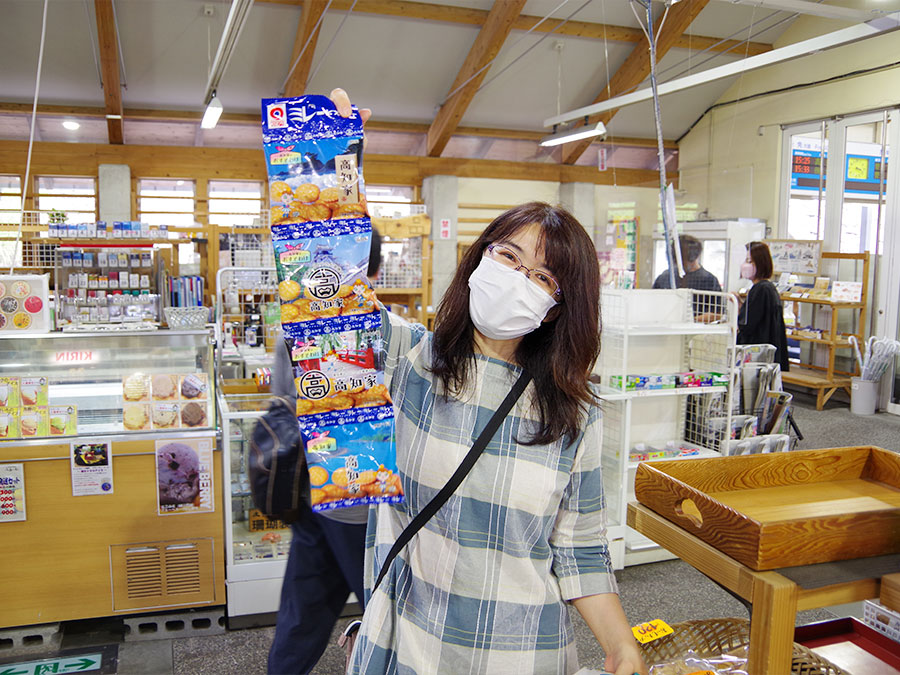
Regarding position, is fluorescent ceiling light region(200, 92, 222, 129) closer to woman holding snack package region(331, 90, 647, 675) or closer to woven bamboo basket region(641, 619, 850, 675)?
woman holding snack package region(331, 90, 647, 675)

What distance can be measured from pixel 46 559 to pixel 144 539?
1.36ft

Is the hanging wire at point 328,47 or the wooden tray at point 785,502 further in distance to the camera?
the hanging wire at point 328,47

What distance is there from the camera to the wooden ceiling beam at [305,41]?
28.1ft

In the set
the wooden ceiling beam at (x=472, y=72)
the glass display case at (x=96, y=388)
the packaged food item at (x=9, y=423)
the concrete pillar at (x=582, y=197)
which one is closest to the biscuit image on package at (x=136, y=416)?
the glass display case at (x=96, y=388)

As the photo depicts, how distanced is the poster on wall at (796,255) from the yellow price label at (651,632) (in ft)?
28.3

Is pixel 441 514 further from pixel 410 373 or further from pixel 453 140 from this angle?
pixel 453 140

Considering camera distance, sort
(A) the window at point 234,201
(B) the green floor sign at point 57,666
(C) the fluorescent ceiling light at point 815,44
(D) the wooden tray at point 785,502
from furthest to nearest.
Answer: (A) the window at point 234,201 < (C) the fluorescent ceiling light at point 815,44 < (B) the green floor sign at point 57,666 < (D) the wooden tray at point 785,502

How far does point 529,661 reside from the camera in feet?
4.18

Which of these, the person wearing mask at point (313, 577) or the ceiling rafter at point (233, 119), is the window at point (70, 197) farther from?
the person wearing mask at point (313, 577)

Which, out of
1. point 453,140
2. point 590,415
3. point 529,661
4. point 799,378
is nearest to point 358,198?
point 590,415

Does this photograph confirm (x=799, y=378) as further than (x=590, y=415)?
Yes

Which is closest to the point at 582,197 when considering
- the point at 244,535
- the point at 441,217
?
the point at 441,217

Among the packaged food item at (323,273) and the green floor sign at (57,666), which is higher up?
the packaged food item at (323,273)

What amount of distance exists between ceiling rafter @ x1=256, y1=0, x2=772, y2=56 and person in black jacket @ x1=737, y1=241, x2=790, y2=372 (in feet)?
15.4
